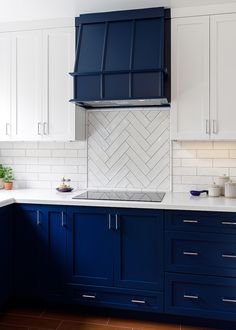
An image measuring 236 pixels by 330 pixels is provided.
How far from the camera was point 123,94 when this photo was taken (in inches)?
108

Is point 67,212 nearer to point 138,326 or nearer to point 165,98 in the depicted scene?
point 138,326

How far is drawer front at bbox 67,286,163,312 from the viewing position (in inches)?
101

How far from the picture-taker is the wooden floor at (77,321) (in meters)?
2.54

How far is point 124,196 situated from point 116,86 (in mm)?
941

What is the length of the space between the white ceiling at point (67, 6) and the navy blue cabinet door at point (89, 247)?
170 cm

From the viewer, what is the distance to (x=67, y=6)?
9.10 ft

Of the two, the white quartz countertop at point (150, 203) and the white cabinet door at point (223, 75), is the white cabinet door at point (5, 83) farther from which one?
the white cabinet door at point (223, 75)

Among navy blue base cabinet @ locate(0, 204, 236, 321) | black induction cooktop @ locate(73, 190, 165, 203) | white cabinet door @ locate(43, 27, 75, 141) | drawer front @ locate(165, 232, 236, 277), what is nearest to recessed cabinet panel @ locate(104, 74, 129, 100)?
white cabinet door @ locate(43, 27, 75, 141)

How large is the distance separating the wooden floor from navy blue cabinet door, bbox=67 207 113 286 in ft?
0.98

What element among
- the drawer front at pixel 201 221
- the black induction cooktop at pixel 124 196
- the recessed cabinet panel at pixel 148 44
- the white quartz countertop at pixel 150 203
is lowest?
the drawer front at pixel 201 221

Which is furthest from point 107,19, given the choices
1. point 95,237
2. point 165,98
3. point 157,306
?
point 157,306

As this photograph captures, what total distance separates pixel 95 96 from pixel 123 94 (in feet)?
0.80

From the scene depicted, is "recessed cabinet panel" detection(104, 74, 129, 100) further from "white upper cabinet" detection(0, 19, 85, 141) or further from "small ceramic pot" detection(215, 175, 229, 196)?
"small ceramic pot" detection(215, 175, 229, 196)

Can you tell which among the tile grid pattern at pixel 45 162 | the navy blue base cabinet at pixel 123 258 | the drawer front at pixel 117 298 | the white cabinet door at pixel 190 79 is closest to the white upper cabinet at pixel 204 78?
the white cabinet door at pixel 190 79
